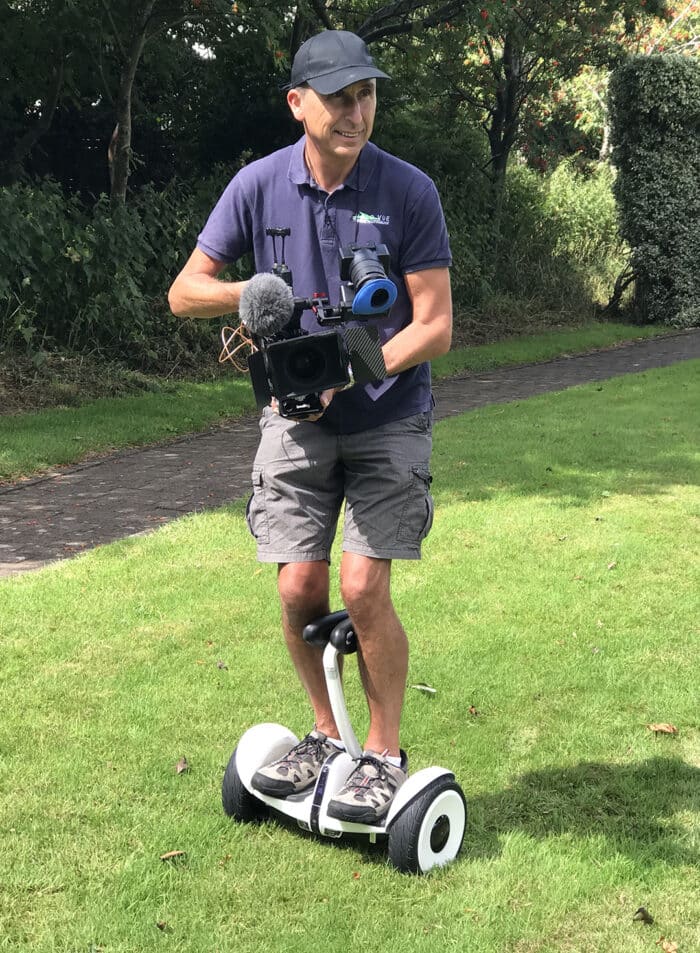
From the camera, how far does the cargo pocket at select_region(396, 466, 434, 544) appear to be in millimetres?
3125

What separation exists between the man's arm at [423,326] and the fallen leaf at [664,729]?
184 cm

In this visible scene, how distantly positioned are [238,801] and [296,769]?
23 cm

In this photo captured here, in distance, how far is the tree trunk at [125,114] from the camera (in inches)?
484

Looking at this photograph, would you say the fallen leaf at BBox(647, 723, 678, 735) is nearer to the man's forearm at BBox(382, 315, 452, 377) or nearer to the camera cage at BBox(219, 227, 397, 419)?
the man's forearm at BBox(382, 315, 452, 377)

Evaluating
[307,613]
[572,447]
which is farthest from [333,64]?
[572,447]

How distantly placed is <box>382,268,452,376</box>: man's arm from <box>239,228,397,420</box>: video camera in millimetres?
87

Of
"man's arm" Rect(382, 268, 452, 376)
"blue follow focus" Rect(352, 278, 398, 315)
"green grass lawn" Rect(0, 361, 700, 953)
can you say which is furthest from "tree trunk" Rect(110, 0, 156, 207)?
"blue follow focus" Rect(352, 278, 398, 315)

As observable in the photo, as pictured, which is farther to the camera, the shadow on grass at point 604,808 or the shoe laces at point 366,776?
the shadow on grass at point 604,808

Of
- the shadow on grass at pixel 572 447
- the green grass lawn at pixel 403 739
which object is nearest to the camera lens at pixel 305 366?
the green grass lawn at pixel 403 739

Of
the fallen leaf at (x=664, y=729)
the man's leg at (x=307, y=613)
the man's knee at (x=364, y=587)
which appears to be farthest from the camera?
the fallen leaf at (x=664, y=729)

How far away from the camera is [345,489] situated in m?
3.24

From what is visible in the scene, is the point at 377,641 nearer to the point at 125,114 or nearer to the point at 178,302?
the point at 178,302

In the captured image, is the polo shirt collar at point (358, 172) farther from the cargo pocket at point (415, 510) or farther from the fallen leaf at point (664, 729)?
the fallen leaf at point (664, 729)

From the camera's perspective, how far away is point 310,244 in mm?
3066
